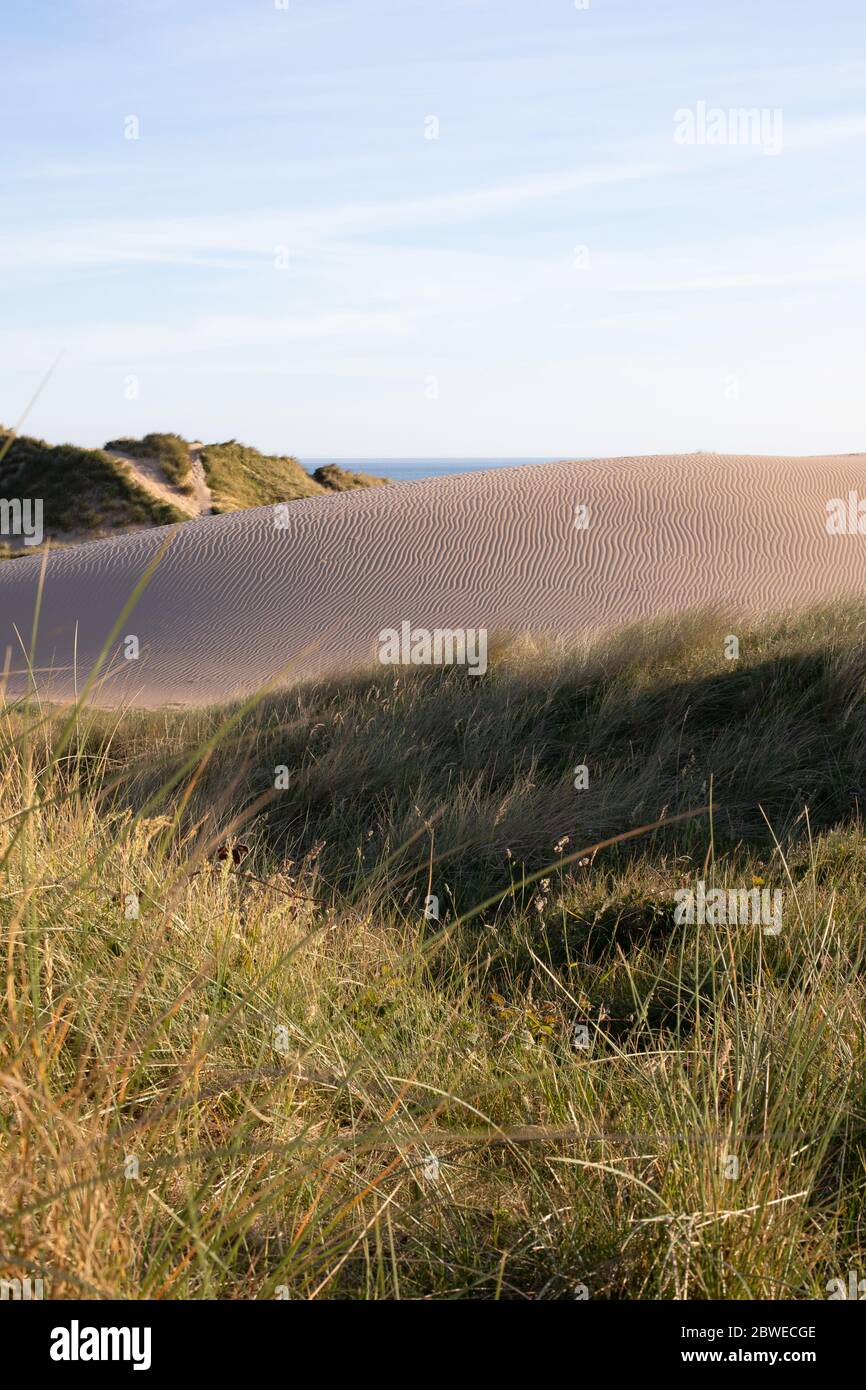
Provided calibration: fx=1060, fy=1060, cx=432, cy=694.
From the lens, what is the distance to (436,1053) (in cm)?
249

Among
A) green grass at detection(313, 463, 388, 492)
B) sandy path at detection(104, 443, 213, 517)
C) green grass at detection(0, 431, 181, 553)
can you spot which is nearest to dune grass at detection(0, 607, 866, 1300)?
green grass at detection(0, 431, 181, 553)

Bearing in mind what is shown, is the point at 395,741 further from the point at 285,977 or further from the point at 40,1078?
the point at 40,1078

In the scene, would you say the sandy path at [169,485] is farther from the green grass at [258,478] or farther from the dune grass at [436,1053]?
the dune grass at [436,1053]

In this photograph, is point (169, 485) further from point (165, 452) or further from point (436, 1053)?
point (436, 1053)

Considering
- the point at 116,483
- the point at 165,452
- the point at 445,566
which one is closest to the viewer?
the point at 445,566

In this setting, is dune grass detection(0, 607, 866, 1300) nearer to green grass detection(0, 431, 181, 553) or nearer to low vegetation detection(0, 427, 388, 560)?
low vegetation detection(0, 427, 388, 560)

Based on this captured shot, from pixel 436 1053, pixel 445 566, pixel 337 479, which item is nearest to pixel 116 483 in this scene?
pixel 337 479

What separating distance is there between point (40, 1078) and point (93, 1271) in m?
0.26

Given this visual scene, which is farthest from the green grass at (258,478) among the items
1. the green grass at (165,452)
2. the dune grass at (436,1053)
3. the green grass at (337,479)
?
the dune grass at (436,1053)

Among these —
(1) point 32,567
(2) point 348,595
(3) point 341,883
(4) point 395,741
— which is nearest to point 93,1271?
(3) point 341,883

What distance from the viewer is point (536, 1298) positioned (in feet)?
5.55

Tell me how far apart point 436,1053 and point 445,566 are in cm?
1312

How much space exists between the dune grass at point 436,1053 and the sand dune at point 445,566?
665 centimetres

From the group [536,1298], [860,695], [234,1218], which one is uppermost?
[860,695]
